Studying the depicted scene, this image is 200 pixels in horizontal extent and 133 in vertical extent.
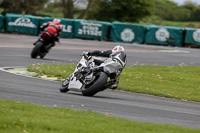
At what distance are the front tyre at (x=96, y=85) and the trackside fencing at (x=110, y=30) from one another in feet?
81.1

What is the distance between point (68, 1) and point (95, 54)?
153 ft

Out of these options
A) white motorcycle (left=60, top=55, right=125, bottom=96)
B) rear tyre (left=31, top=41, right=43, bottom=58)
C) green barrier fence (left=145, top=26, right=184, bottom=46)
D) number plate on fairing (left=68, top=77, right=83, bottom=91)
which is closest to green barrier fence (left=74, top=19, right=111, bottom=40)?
green barrier fence (left=145, top=26, right=184, bottom=46)

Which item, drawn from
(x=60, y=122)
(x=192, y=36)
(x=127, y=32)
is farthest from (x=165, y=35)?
(x=60, y=122)

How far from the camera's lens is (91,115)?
7422 mm

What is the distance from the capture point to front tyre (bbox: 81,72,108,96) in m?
9.61

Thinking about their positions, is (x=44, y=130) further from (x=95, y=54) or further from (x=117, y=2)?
(x=117, y=2)

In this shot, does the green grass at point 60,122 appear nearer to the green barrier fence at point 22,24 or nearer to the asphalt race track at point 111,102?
the asphalt race track at point 111,102

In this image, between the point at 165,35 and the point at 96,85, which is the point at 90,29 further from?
the point at 96,85

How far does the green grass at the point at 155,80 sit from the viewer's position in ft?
41.0

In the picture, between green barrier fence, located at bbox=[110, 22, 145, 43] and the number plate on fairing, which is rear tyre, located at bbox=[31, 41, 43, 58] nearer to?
the number plate on fairing

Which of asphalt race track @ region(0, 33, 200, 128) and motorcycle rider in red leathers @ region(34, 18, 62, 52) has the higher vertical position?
motorcycle rider in red leathers @ region(34, 18, 62, 52)

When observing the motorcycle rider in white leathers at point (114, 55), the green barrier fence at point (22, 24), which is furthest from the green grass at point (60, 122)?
the green barrier fence at point (22, 24)

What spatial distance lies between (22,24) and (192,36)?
13.4 meters

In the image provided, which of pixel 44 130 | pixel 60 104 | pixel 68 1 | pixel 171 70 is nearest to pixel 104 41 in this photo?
pixel 171 70
